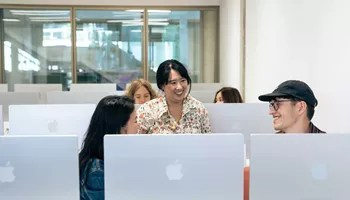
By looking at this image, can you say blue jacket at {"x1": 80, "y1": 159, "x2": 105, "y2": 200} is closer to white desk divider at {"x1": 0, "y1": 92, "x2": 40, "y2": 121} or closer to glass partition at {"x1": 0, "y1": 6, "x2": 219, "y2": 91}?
white desk divider at {"x1": 0, "y1": 92, "x2": 40, "y2": 121}

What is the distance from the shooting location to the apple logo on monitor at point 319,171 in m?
1.13

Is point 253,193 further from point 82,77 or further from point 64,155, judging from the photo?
point 82,77

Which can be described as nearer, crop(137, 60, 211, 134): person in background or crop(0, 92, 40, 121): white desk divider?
crop(137, 60, 211, 134): person in background

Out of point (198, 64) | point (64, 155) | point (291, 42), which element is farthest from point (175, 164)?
point (198, 64)

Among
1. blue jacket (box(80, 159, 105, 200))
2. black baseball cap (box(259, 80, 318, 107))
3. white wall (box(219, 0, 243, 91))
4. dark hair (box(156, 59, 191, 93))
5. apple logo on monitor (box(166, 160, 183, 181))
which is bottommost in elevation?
blue jacket (box(80, 159, 105, 200))

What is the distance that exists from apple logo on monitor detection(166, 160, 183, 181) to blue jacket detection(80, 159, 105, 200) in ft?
0.92

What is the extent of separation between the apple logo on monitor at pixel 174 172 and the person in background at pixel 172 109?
1216mm

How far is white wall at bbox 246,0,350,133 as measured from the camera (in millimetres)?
2191

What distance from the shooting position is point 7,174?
3.77 feet

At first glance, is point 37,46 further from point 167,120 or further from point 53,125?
point 167,120

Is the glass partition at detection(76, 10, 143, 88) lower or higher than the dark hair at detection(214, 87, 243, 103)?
higher

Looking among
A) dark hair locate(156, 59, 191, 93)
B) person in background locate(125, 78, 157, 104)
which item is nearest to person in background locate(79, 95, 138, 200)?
dark hair locate(156, 59, 191, 93)

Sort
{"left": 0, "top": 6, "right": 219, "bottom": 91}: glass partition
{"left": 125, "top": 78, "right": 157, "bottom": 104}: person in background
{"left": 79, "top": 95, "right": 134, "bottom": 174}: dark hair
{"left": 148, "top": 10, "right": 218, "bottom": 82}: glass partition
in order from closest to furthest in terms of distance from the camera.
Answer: {"left": 79, "top": 95, "right": 134, "bottom": 174}: dark hair < {"left": 125, "top": 78, "right": 157, "bottom": 104}: person in background < {"left": 0, "top": 6, "right": 219, "bottom": 91}: glass partition < {"left": 148, "top": 10, "right": 218, "bottom": 82}: glass partition

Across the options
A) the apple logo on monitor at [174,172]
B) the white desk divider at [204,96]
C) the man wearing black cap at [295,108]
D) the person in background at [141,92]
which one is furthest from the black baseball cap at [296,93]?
the white desk divider at [204,96]
